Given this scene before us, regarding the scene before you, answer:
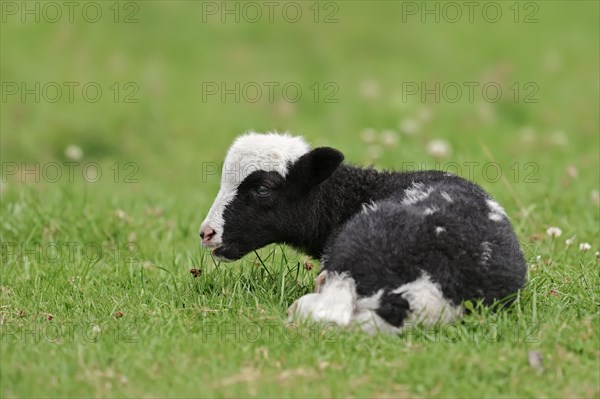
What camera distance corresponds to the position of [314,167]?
24.2 ft

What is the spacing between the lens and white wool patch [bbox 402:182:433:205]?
6.99 m

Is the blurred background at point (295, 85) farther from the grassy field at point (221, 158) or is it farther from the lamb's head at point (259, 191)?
the lamb's head at point (259, 191)

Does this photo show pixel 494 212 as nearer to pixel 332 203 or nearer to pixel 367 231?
pixel 367 231

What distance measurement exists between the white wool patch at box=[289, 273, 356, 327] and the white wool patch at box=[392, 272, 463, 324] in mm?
307

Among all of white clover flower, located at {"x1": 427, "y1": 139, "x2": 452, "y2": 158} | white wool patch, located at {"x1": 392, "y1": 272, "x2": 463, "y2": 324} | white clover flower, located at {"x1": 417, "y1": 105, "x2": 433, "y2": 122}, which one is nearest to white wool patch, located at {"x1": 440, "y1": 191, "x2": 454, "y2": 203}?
white wool patch, located at {"x1": 392, "y1": 272, "x2": 463, "y2": 324}

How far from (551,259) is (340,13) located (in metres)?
12.5

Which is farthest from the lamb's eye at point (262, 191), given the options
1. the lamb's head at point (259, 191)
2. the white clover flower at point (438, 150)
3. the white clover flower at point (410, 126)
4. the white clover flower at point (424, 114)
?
the white clover flower at point (424, 114)

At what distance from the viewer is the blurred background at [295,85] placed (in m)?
14.5

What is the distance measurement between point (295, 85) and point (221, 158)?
10.8 ft

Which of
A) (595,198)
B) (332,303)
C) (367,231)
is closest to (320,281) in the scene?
(332,303)

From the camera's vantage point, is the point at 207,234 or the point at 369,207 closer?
the point at 369,207

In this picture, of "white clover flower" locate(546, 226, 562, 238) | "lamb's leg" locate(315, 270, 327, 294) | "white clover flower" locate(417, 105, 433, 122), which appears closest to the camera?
"lamb's leg" locate(315, 270, 327, 294)

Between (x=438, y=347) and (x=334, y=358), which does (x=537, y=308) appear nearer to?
(x=438, y=347)

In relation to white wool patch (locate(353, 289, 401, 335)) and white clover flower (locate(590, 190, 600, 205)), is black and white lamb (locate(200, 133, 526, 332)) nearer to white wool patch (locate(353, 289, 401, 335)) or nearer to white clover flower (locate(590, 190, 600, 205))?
white wool patch (locate(353, 289, 401, 335))
